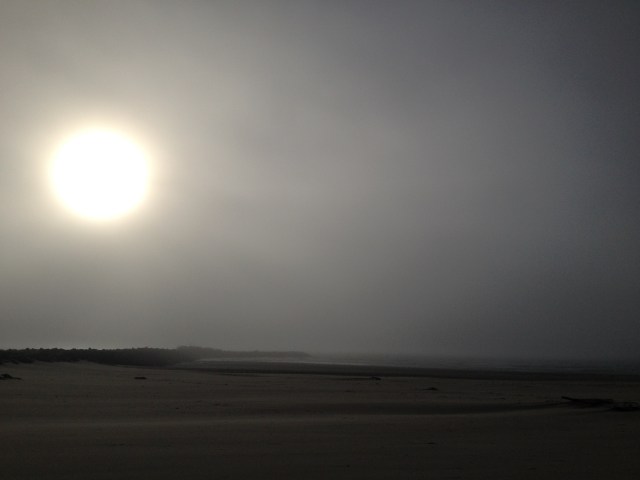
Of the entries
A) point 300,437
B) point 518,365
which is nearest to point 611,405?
point 300,437

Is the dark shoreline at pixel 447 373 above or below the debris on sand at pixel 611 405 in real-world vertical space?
below

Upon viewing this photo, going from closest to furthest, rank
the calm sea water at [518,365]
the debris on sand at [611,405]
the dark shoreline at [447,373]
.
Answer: the debris on sand at [611,405], the dark shoreline at [447,373], the calm sea water at [518,365]

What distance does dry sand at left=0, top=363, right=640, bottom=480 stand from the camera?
8961 mm

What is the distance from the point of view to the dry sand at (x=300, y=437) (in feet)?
29.4

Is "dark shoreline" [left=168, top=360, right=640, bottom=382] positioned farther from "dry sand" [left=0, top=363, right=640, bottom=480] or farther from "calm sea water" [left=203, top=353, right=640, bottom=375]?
"dry sand" [left=0, top=363, right=640, bottom=480]

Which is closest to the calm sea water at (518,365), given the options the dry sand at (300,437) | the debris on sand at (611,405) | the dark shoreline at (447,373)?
the dark shoreline at (447,373)

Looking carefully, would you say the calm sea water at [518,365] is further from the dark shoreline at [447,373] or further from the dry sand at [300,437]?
the dry sand at [300,437]

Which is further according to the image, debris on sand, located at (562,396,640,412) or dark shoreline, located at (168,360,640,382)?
dark shoreline, located at (168,360,640,382)

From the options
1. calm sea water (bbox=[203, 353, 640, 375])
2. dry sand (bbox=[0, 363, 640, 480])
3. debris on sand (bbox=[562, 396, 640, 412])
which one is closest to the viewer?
dry sand (bbox=[0, 363, 640, 480])

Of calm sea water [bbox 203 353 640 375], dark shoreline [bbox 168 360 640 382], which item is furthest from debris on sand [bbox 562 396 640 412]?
calm sea water [bbox 203 353 640 375]

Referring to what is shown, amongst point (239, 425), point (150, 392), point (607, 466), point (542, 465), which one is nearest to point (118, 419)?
point (239, 425)

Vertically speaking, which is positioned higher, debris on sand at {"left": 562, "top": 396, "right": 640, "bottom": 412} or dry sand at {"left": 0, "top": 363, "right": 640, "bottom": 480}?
debris on sand at {"left": 562, "top": 396, "right": 640, "bottom": 412}

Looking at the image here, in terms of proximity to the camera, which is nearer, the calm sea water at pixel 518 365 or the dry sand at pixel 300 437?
the dry sand at pixel 300 437

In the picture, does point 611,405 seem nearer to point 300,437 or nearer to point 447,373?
point 300,437
